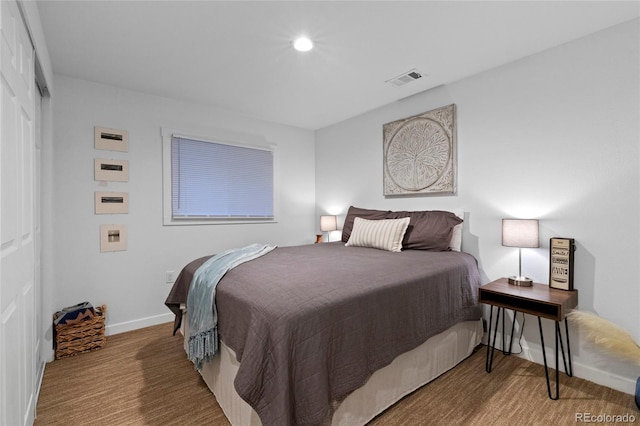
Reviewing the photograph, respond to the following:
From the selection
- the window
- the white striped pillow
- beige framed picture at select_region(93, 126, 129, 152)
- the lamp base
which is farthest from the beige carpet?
beige framed picture at select_region(93, 126, 129, 152)

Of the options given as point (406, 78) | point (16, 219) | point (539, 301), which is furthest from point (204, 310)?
point (406, 78)

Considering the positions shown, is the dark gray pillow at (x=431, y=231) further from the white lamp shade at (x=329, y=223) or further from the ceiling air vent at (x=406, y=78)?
the white lamp shade at (x=329, y=223)

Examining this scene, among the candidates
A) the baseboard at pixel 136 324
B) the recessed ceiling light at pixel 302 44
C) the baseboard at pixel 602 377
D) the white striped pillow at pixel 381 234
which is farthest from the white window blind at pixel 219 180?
the baseboard at pixel 602 377

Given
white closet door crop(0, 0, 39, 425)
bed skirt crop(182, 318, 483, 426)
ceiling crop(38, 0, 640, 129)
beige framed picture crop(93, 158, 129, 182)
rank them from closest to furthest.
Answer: white closet door crop(0, 0, 39, 425) → bed skirt crop(182, 318, 483, 426) → ceiling crop(38, 0, 640, 129) → beige framed picture crop(93, 158, 129, 182)

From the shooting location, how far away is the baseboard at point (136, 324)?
292 cm

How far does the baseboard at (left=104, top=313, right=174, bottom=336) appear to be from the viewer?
2.92 meters

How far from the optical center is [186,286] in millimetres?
2207

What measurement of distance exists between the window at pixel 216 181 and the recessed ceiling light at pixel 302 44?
5.80 feet

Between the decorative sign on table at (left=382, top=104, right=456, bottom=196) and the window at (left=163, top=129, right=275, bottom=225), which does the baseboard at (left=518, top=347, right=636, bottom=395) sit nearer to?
the decorative sign on table at (left=382, top=104, right=456, bottom=196)

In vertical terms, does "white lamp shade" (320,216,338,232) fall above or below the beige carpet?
above

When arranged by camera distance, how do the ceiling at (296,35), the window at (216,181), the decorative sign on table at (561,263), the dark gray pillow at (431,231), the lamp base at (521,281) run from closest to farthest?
the ceiling at (296,35) → the decorative sign on table at (561,263) → the lamp base at (521,281) → the dark gray pillow at (431,231) → the window at (216,181)

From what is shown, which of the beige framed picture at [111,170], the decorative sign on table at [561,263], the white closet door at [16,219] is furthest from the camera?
the beige framed picture at [111,170]

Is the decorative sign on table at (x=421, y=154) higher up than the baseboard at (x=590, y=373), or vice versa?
the decorative sign on table at (x=421, y=154)

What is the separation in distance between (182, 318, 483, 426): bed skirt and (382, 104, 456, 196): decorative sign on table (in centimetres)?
143
